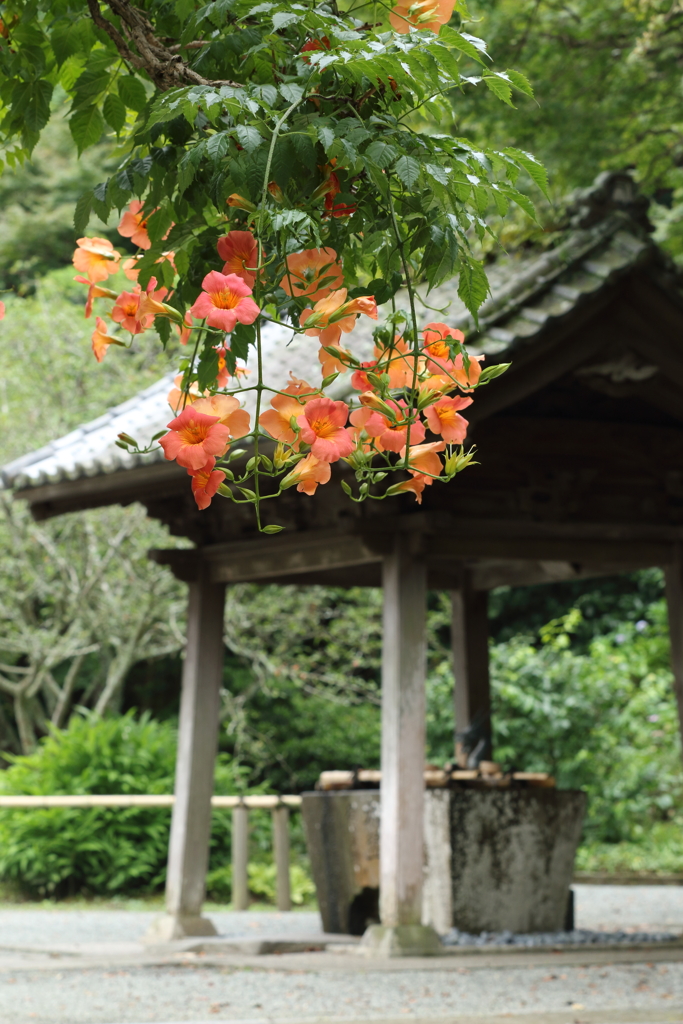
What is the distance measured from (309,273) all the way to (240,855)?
7846 millimetres

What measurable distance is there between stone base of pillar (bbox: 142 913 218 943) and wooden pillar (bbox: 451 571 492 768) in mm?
1853

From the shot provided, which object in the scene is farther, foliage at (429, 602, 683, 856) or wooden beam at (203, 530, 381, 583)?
foliage at (429, 602, 683, 856)

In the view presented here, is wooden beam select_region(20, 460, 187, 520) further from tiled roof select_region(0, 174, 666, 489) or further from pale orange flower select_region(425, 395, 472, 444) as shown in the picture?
pale orange flower select_region(425, 395, 472, 444)

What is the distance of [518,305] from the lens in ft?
16.1

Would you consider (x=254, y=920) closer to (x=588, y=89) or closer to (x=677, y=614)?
(x=677, y=614)

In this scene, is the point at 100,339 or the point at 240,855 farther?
the point at 240,855

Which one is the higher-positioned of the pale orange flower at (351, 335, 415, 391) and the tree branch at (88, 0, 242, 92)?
the tree branch at (88, 0, 242, 92)

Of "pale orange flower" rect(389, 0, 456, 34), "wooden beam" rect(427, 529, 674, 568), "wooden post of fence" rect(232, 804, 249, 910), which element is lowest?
"wooden post of fence" rect(232, 804, 249, 910)

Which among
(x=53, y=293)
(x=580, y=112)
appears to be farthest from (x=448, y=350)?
(x=53, y=293)

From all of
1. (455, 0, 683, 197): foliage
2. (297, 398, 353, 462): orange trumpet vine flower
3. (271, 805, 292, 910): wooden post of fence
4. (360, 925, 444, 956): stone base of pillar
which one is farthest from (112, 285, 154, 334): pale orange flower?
(271, 805, 292, 910): wooden post of fence

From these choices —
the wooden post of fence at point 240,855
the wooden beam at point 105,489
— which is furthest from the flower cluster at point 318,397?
the wooden post of fence at point 240,855

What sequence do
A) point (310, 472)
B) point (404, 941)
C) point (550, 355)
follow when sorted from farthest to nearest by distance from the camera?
point (550, 355), point (404, 941), point (310, 472)

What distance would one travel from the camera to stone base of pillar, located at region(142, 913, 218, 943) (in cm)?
575

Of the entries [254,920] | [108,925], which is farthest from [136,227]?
[254,920]
